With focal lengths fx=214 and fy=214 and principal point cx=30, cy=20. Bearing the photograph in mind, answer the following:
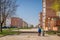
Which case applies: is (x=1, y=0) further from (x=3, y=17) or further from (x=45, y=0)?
(x=45, y=0)

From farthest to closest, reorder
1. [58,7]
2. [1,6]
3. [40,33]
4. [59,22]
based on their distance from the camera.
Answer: [59,22]
[1,6]
[40,33]
[58,7]

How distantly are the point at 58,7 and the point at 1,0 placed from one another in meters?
50.9

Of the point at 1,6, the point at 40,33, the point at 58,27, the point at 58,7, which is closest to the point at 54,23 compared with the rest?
the point at 58,27

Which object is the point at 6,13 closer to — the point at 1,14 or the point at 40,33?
the point at 1,14

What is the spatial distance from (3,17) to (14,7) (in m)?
4.77

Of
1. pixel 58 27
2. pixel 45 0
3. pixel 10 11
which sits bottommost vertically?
pixel 58 27

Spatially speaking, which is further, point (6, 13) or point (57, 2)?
point (6, 13)

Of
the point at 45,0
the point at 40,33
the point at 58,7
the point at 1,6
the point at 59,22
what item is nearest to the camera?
the point at 58,7

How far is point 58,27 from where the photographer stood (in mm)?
86750

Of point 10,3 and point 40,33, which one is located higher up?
point 10,3

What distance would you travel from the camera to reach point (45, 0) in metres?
112

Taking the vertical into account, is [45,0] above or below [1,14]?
above

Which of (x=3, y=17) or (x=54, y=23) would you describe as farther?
(x=54, y=23)

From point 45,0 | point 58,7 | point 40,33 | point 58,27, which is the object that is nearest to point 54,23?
point 58,27
